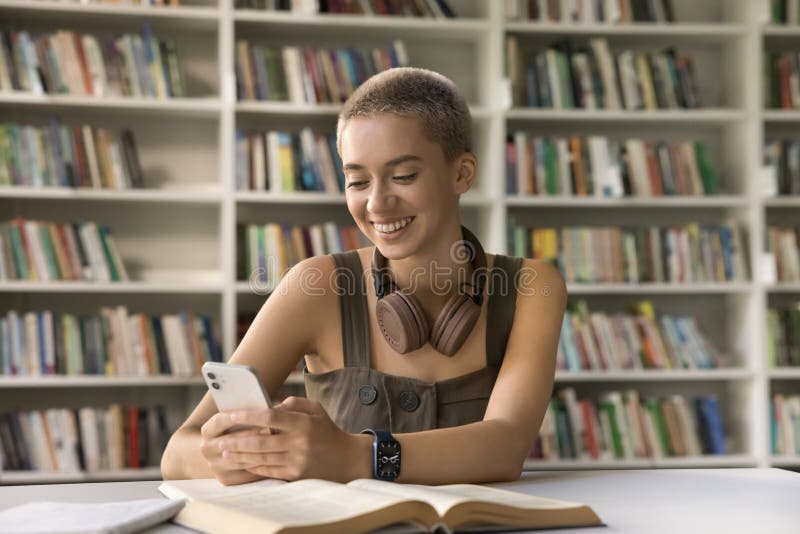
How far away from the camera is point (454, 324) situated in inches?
Result: 60.9

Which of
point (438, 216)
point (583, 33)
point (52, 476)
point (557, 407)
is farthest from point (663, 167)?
point (52, 476)

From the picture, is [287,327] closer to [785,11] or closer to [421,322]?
[421,322]

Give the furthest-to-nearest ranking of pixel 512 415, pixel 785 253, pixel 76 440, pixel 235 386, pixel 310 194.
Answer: pixel 785 253, pixel 310 194, pixel 76 440, pixel 512 415, pixel 235 386

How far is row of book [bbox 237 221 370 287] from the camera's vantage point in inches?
138

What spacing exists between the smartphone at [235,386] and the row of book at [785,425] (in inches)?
123

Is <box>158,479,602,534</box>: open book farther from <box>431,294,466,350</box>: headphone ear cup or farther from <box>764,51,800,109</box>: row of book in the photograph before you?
<box>764,51,800,109</box>: row of book

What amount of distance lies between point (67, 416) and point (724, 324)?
9.11 ft

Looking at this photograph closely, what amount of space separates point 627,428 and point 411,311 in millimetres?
2395

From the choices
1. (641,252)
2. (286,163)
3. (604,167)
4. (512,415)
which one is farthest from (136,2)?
(512,415)

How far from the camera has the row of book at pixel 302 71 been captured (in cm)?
354

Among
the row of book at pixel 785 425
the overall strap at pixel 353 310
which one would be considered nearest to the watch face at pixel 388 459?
the overall strap at pixel 353 310

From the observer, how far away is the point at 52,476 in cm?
336

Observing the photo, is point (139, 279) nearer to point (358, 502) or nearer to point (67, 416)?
point (67, 416)

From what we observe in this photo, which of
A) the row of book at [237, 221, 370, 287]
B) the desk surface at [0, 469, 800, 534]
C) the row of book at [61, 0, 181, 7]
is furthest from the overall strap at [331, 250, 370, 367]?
the row of book at [61, 0, 181, 7]
